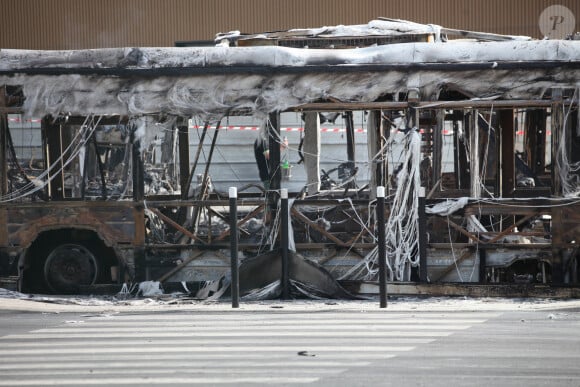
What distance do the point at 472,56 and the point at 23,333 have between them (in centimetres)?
662

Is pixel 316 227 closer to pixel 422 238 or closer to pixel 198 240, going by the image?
pixel 422 238

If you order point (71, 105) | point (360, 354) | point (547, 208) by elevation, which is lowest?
point (360, 354)

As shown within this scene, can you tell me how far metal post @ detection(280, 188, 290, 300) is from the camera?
12.0m

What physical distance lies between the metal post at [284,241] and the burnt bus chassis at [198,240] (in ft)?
2.74

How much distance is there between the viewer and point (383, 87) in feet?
42.1

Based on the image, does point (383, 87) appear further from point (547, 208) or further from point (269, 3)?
point (269, 3)

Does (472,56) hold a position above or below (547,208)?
above

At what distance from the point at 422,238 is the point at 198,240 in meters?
2.99

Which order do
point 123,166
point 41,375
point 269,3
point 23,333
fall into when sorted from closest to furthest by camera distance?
point 41,375 < point 23,333 < point 123,166 < point 269,3

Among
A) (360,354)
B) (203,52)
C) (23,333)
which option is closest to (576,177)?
(203,52)

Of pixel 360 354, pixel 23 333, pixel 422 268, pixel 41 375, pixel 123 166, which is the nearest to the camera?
pixel 41 375

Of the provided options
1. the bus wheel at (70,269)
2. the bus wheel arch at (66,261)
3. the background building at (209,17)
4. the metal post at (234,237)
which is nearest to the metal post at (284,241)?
the metal post at (234,237)

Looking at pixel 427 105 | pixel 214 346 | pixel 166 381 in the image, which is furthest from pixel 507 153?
pixel 166 381

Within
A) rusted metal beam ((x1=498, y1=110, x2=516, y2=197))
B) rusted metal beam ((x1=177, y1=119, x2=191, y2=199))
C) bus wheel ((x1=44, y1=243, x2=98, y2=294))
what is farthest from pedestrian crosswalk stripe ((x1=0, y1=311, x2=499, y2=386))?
rusted metal beam ((x1=498, y1=110, x2=516, y2=197))
